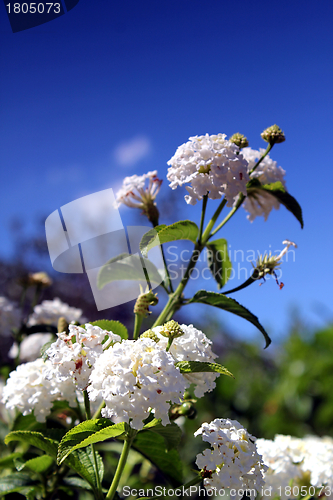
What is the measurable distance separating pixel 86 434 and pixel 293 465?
0.77 m

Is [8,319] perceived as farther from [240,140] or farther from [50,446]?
[240,140]

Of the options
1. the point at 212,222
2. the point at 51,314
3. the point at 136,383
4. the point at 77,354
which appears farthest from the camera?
the point at 51,314

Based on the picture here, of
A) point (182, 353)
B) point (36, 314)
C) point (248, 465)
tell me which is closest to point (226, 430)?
point (248, 465)

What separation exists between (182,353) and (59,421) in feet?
2.54

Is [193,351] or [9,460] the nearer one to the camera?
[193,351]

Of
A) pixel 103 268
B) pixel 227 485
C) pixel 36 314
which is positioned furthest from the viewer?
pixel 36 314

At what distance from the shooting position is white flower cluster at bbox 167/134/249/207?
1027mm

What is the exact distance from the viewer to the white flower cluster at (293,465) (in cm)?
119

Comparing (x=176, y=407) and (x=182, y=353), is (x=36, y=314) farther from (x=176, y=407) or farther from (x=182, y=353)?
(x=182, y=353)

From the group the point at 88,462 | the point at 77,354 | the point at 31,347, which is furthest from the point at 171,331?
the point at 31,347

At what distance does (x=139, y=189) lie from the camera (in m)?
1.30

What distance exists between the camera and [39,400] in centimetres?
110

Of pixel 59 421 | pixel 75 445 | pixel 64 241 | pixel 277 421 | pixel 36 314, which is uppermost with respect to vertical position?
pixel 64 241

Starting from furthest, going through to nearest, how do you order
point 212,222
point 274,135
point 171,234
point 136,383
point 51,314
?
point 51,314, point 274,135, point 212,222, point 171,234, point 136,383
